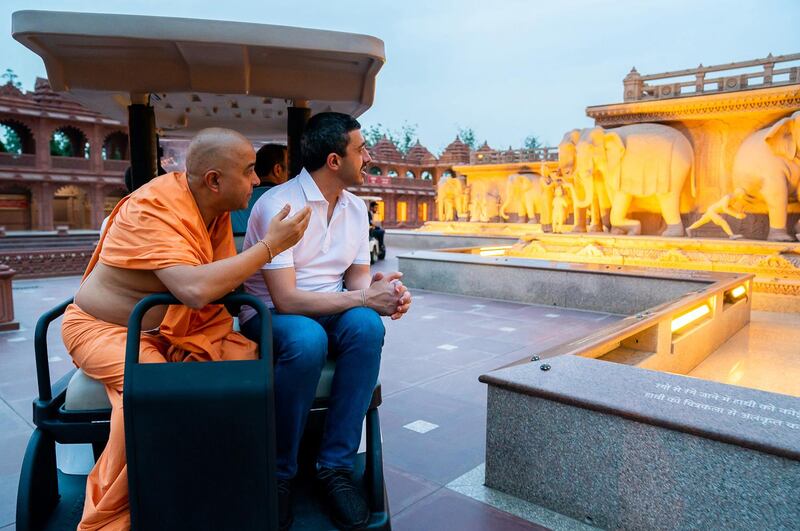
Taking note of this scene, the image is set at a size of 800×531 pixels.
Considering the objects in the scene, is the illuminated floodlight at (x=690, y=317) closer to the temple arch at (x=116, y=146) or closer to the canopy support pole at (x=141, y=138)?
the canopy support pole at (x=141, y=138)

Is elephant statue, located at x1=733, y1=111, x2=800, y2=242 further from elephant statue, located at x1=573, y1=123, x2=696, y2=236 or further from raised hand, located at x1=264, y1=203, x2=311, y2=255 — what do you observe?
raised hand, located at x1=264, y1=203, x2=311, y2=255

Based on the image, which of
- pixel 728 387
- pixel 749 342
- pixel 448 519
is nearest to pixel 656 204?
pixel 749 342

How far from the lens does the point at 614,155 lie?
408 inches

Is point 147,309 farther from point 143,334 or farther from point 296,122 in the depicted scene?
point 296,122

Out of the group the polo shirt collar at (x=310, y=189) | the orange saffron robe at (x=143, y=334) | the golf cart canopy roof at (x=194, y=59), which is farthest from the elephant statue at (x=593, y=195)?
the orange saffron robe at (x=143, y=334)

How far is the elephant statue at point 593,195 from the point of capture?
11.2 meters

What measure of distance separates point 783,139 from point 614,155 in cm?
268

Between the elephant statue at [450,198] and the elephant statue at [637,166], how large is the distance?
522 inches

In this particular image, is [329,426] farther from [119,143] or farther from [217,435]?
[119,143]

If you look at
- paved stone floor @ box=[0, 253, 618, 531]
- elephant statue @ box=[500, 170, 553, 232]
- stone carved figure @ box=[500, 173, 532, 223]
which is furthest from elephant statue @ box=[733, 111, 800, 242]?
stone carved figure @ box=[500, 173, 532, 223]

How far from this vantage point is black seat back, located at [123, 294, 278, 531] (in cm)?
143

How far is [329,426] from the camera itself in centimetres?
192

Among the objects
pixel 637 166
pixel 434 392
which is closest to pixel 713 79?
pixel 637 166

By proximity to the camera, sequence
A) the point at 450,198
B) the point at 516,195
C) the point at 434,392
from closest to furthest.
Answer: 1. the point at 434,392
2. the point at 516,195
3. the point at 450,198
